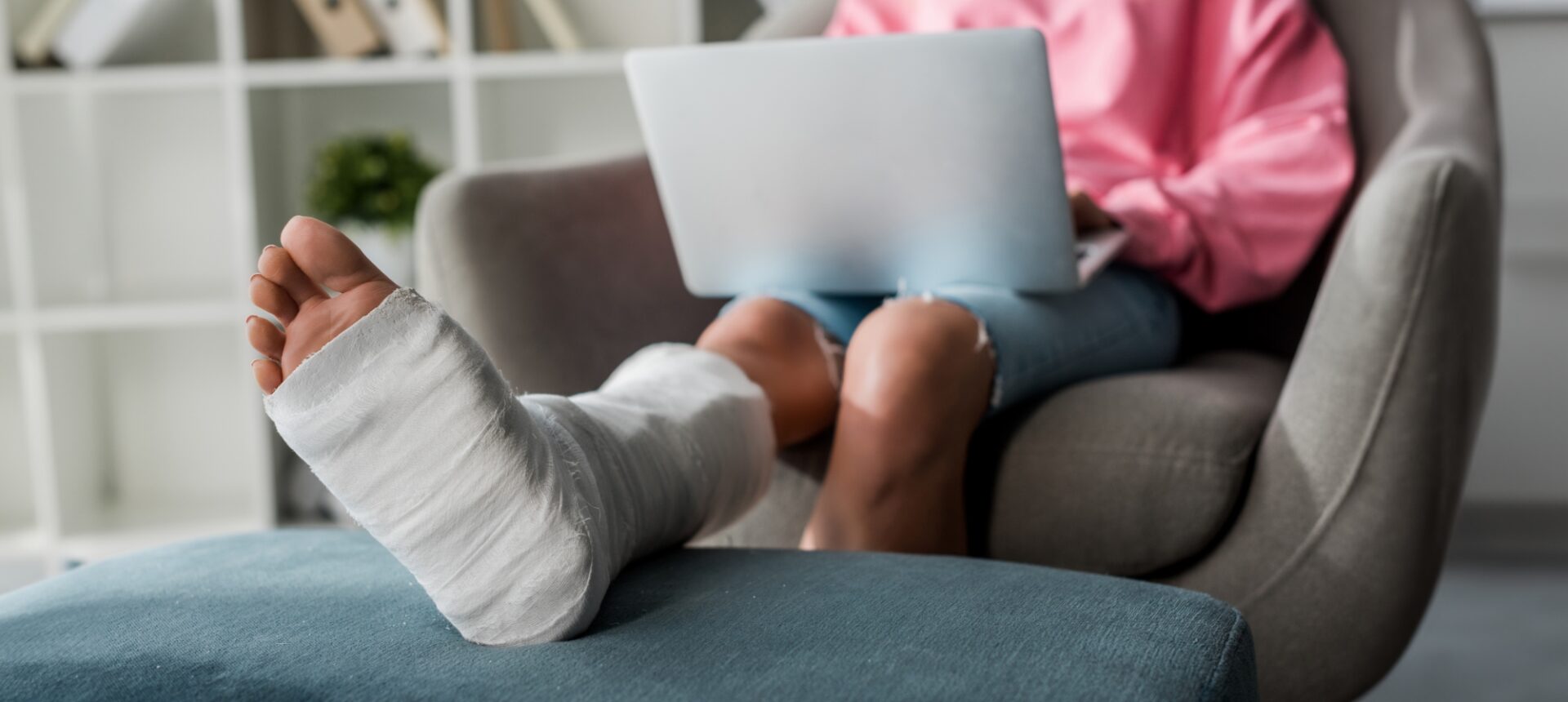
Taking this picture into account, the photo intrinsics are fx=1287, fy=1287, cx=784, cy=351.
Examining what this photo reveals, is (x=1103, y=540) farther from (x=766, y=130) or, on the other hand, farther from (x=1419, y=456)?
(x=766, y=130)

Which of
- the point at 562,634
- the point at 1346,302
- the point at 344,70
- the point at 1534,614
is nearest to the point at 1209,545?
the point at 1346,302

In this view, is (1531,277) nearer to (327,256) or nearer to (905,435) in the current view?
(905,435)

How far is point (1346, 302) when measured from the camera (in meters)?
0.90

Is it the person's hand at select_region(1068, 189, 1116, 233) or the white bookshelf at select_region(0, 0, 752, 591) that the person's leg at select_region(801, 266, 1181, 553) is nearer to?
the person's hand at select_region(1068, 189, 1116, 233)

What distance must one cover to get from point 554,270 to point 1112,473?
1.76 feet

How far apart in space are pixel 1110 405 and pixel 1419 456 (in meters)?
0.21

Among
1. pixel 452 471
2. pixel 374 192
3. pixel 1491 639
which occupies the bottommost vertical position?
pixel 1491 639

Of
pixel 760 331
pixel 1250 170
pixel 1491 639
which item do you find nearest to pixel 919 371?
pixel 760 331

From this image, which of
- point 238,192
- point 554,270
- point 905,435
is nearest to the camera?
point 905,435

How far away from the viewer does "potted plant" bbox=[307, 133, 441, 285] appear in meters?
1.97

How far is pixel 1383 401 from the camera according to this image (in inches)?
34.6

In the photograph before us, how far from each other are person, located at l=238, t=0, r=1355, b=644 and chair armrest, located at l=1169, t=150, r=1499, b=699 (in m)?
0.19

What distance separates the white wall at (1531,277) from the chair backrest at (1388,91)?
817 millimetres


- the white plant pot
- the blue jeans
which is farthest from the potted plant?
the blue jeans
